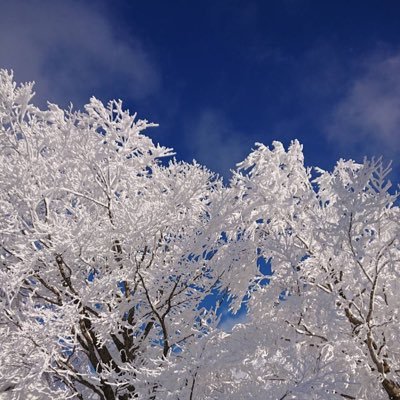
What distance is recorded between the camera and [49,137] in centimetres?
685

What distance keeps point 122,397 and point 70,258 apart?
2539mm

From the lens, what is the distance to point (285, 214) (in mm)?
7227

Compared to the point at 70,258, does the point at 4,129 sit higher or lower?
higher

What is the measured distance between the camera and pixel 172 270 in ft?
20.7

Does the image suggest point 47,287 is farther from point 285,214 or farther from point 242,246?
point 285,214

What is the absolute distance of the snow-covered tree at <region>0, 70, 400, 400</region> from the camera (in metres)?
5.32

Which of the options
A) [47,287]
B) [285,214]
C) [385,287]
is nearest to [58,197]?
[47,287]

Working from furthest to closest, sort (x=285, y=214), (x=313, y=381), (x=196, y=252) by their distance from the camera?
(x=285, y=214), (x=196, y=252), (x=313, y=381)

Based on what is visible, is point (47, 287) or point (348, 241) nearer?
point (348, 241)

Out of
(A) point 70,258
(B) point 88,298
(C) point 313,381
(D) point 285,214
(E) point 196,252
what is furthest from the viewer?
(D) point 285,214

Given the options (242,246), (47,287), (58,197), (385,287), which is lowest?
(47,287)

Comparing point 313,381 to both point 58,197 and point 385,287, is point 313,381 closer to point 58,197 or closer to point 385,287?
point 385,287

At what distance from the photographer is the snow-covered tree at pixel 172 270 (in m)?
5.32

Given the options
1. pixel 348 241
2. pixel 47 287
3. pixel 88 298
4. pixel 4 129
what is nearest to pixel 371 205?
pixel 348 241
